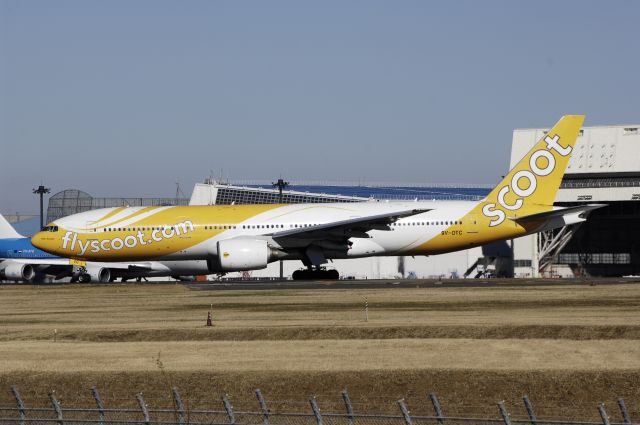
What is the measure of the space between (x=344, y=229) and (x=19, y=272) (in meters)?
28.4

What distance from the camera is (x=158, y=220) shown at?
56812mm

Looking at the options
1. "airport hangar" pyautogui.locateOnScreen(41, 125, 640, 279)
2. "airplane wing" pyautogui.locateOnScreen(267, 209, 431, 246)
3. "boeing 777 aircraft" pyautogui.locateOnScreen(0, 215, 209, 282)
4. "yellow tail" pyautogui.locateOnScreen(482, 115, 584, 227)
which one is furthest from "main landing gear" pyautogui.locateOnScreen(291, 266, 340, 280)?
"airport hangar" pyautogui.locateOnScreen(41, 125, 640, 279)

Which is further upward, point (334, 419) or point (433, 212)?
point (433, 212)

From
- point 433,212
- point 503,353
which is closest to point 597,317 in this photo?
point 503,353

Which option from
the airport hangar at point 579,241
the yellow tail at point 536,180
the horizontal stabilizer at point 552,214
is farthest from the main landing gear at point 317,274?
the airport hangar at point 579,241

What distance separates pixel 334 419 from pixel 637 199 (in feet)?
190

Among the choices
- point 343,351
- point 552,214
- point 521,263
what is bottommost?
point 343,351

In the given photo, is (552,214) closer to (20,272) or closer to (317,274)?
(317,274)

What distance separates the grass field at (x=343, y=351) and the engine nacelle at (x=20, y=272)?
33179mm

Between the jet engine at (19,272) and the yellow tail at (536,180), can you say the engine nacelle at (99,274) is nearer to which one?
the jet engine at (19,272)

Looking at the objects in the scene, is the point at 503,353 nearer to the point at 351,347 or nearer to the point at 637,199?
the point at 351,347

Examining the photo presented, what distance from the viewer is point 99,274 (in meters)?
68.2

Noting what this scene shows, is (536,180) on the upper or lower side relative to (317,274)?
upper

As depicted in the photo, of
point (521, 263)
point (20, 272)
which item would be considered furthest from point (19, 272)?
point (521, 263)
